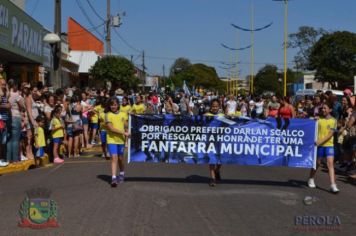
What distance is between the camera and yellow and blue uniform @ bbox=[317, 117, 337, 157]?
10.5 metres

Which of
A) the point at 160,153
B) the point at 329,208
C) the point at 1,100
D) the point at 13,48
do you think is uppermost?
the point at 13,48

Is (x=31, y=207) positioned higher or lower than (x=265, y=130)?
lower

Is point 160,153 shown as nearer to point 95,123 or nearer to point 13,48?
point 95,123

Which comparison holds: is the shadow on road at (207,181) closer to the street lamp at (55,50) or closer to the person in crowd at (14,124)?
the person in crowd at (14,124)

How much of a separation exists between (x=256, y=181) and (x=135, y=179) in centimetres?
234

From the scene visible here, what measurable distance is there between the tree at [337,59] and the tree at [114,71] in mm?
32536

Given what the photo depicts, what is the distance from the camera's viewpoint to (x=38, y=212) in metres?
8.01

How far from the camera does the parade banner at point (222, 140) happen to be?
35.1 feet

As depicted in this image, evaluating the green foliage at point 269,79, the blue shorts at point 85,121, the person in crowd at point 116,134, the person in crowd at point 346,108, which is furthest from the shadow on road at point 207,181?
the green foliage at point 269,79

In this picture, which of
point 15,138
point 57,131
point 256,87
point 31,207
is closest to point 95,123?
point 57,131

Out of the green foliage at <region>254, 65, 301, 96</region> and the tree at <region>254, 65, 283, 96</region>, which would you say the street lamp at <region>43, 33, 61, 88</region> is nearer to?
the green foliage at <region>254, 65, 301, 96</region>

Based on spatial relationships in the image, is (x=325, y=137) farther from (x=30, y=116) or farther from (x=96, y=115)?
(x=96, y=115)

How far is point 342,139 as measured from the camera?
47.0ft

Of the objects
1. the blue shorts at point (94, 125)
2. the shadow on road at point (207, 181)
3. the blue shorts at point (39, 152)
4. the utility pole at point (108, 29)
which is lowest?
the shadow on road at point (207, 181)
